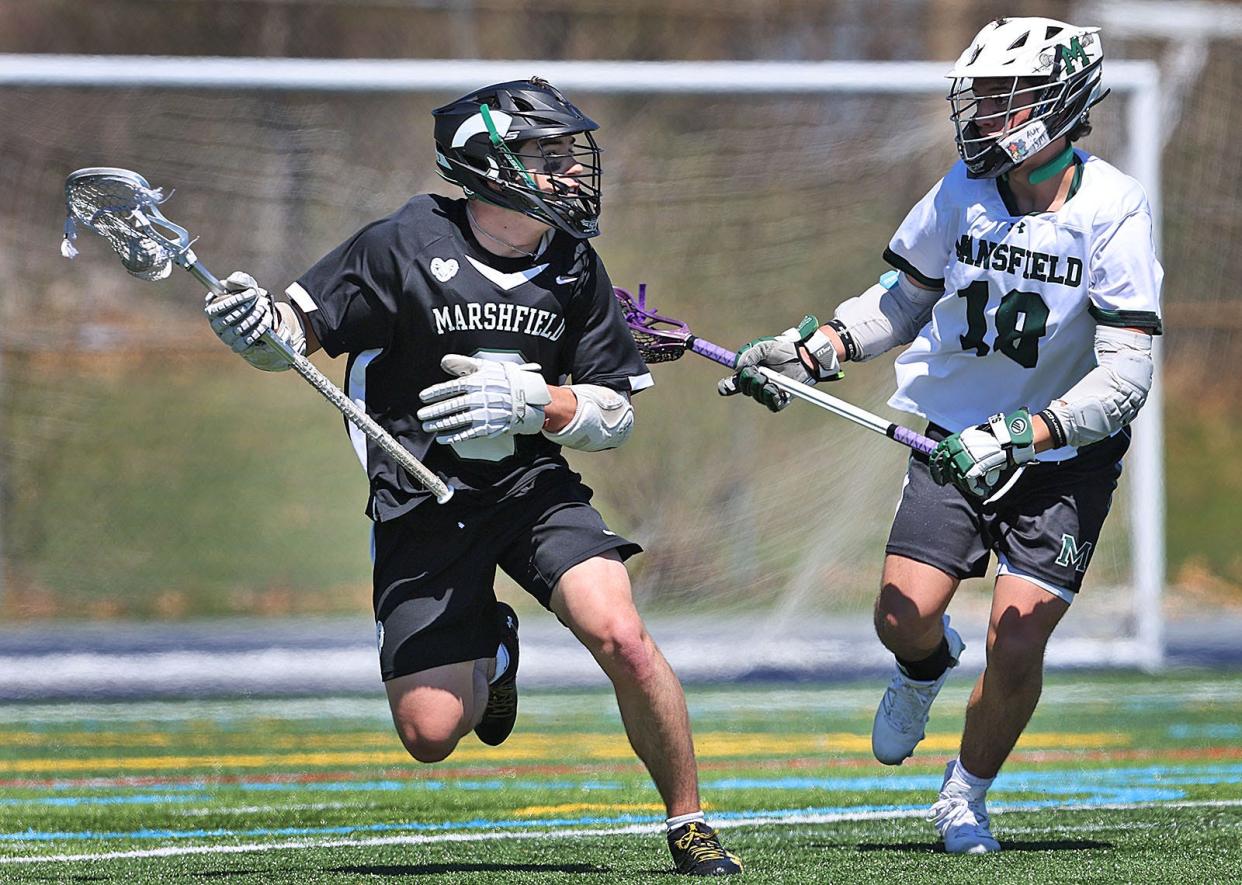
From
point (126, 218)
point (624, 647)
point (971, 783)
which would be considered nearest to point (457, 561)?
point (624, 647)

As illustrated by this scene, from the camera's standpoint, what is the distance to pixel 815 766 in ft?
23.1

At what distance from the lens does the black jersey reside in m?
4.67

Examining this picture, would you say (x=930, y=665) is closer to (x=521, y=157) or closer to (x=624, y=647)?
(x=624, y=647)

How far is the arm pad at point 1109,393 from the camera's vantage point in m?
4.66

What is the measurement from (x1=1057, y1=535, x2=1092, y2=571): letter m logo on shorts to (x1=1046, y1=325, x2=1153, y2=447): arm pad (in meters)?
0.32

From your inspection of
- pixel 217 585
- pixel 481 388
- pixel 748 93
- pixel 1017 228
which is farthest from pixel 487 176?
pixel 217 585

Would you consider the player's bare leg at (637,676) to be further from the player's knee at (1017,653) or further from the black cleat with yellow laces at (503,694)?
the player's knee at (1017,653)

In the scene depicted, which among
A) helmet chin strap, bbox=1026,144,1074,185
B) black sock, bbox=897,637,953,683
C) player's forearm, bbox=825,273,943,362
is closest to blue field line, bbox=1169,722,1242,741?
black sock, bbox=897,637,953,683

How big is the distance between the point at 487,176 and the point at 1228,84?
23.2 ft

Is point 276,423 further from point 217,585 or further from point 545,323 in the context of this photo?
point 545,323

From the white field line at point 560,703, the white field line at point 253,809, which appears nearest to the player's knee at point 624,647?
the white field line at point 253,809

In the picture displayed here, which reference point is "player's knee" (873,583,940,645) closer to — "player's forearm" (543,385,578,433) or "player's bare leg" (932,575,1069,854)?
"player's bare leg" (932,575,1069,854)

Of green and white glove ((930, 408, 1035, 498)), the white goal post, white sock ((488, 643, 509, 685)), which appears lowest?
white sock ((488, 643, 509, 685))

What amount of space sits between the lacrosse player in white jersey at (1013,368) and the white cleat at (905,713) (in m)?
0.10
